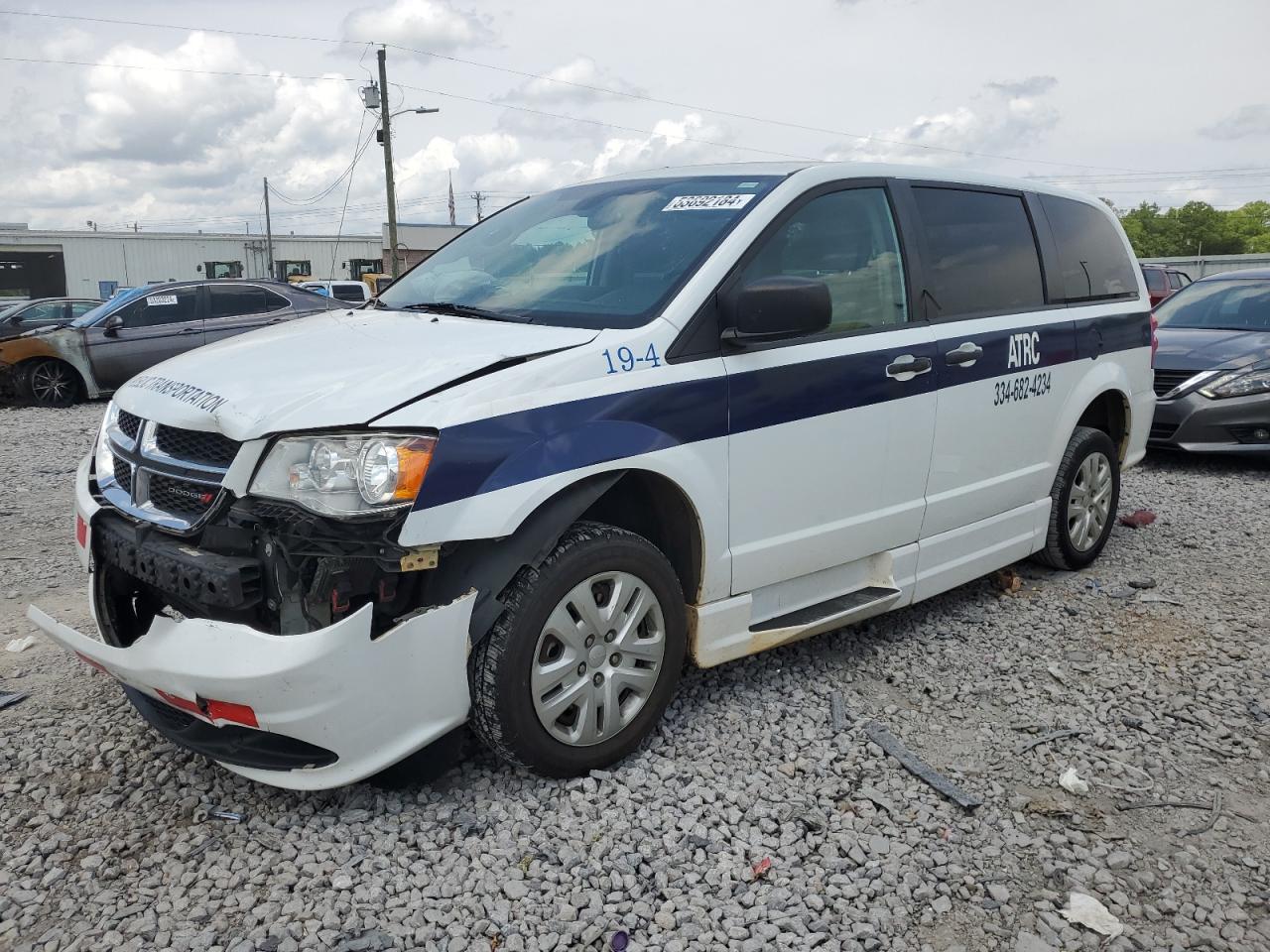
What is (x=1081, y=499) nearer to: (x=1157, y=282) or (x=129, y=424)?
(x=129, y=424)

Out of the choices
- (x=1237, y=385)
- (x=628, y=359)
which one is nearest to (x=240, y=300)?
(x=1237, y=385)

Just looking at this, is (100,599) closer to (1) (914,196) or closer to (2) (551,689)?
(2) (551,689)

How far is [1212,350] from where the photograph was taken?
8.39 metres

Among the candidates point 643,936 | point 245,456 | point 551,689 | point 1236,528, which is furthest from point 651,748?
point 1236,528

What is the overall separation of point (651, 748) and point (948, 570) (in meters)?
1.66

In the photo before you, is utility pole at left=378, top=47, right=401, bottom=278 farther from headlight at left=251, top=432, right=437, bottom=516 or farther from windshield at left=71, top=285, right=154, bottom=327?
headlight at left=251, top=432, right=437, bottom=516

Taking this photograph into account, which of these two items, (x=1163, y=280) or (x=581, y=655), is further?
(x=1163, y=280)

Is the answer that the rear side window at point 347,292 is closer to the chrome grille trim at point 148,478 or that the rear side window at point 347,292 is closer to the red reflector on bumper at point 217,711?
the chrome grille trim at point 148,478

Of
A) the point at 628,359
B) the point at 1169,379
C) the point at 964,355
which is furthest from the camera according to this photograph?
the point at 1169,379

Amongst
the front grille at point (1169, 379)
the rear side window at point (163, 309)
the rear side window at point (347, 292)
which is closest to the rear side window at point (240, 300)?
the rear side window at point (163, 309)

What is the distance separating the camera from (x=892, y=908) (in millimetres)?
2693

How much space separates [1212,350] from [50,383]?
12.4 m

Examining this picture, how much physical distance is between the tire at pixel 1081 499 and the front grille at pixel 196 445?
3.86 metres

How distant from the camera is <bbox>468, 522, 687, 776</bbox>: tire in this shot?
9.64 feet
